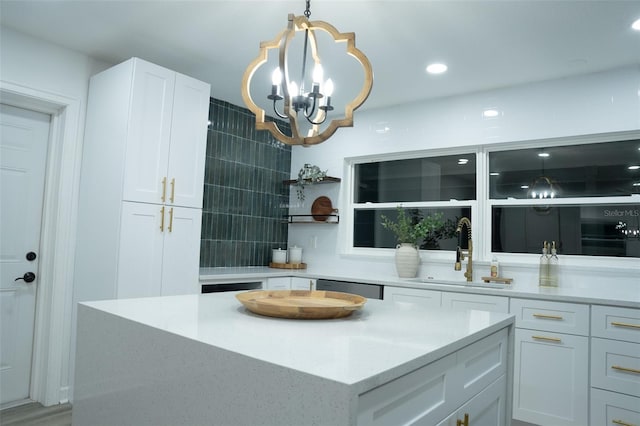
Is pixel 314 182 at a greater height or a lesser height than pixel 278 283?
greater

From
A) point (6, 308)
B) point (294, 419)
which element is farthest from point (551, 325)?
point (6, 308)

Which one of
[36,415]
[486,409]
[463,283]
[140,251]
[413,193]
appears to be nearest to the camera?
[486,409]

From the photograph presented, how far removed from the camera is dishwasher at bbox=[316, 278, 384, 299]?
3.41 metres

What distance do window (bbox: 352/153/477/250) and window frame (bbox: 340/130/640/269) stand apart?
3cm

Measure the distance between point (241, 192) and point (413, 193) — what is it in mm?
1664

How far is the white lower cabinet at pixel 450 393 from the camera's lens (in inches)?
37.4

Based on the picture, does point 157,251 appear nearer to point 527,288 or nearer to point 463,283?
point 463,283

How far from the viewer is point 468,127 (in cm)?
369

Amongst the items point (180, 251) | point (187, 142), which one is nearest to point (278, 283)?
point (180, 251)

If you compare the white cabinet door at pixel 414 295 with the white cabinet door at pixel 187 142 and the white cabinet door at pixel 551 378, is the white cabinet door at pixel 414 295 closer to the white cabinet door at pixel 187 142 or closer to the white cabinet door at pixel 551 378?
the white cabinet door at pixel 551 378

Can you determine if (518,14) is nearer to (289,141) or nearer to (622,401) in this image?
(289,141)

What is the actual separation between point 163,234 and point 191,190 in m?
0.41

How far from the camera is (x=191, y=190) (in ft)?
10.9

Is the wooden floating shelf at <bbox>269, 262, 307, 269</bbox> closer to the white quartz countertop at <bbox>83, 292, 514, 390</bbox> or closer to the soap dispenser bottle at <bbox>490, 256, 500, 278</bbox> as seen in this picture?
the soap dispenser bottle at <bbox>490, 256, 500, 278</bbox>
